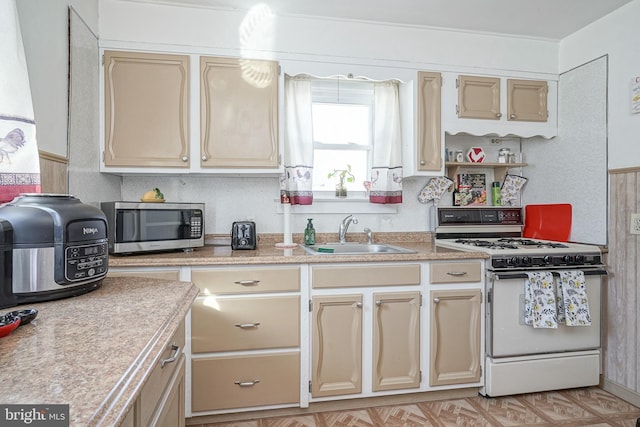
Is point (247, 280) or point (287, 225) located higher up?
point (287, 225)

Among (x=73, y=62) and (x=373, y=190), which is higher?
(x=73, y=62)

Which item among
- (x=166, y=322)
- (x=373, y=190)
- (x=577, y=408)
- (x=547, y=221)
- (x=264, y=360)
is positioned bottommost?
(x=577, y=408)

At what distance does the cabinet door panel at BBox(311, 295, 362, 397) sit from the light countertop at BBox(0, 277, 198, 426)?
1.13m

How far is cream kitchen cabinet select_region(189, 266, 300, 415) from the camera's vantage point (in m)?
2.00

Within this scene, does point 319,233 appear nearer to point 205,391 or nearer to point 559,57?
point 205,391

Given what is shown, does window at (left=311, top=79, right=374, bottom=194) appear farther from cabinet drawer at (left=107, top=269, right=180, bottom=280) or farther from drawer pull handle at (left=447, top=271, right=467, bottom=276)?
cabinet drawer at (left=107, top=269, right=180, bottom=280)

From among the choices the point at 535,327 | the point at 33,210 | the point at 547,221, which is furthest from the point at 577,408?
the point at 33,210

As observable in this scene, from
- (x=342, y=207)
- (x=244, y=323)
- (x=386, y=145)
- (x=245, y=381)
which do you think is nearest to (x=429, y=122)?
(x=386, y=145)

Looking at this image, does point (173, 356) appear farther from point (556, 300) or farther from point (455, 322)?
point (556, 300)

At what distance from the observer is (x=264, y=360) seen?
2.05 metres

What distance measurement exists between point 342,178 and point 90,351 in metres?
2.28

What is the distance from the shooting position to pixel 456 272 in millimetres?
2258

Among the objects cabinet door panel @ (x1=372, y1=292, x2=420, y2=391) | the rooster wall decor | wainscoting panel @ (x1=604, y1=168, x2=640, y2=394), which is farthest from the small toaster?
wainscoting panel @ (x1=604, y1=168, x2=640, y2=394)

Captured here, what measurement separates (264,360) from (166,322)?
1.27 m
